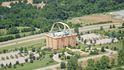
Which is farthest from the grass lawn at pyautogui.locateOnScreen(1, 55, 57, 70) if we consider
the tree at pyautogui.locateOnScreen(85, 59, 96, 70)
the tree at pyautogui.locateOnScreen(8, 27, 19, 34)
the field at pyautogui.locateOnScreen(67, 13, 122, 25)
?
the field at pyautogui.locateOnScreen(67, 13, 122, 25)

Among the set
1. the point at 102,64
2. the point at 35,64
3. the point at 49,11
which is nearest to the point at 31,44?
the point at 35,64

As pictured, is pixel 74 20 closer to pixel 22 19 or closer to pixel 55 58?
pixel 22 19

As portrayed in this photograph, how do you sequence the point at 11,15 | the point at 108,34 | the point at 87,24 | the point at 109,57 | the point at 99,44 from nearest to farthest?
the point at 109,57, the point at 99,44, the point at 108,34, the point at 87,24, the point at 11,15

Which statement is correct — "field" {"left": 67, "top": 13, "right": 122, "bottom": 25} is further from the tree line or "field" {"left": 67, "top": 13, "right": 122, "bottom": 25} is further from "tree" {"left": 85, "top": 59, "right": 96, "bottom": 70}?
"tree" {"left": 85, "top": 59, "right": 96, "bottom": 70}

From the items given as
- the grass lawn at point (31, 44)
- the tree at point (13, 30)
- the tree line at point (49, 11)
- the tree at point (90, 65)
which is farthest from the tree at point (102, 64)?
the tree at point (13, 30)

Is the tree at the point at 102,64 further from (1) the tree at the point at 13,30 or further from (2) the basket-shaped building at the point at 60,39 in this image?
(1) the tree at the point at 13,30

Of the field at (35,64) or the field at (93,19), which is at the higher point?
the field at (93,19)

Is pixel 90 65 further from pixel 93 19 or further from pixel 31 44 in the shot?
pixel 93 19

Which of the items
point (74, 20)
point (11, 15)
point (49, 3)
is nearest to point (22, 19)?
point (11, 15)

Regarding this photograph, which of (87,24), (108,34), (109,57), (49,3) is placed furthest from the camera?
(49,3)
